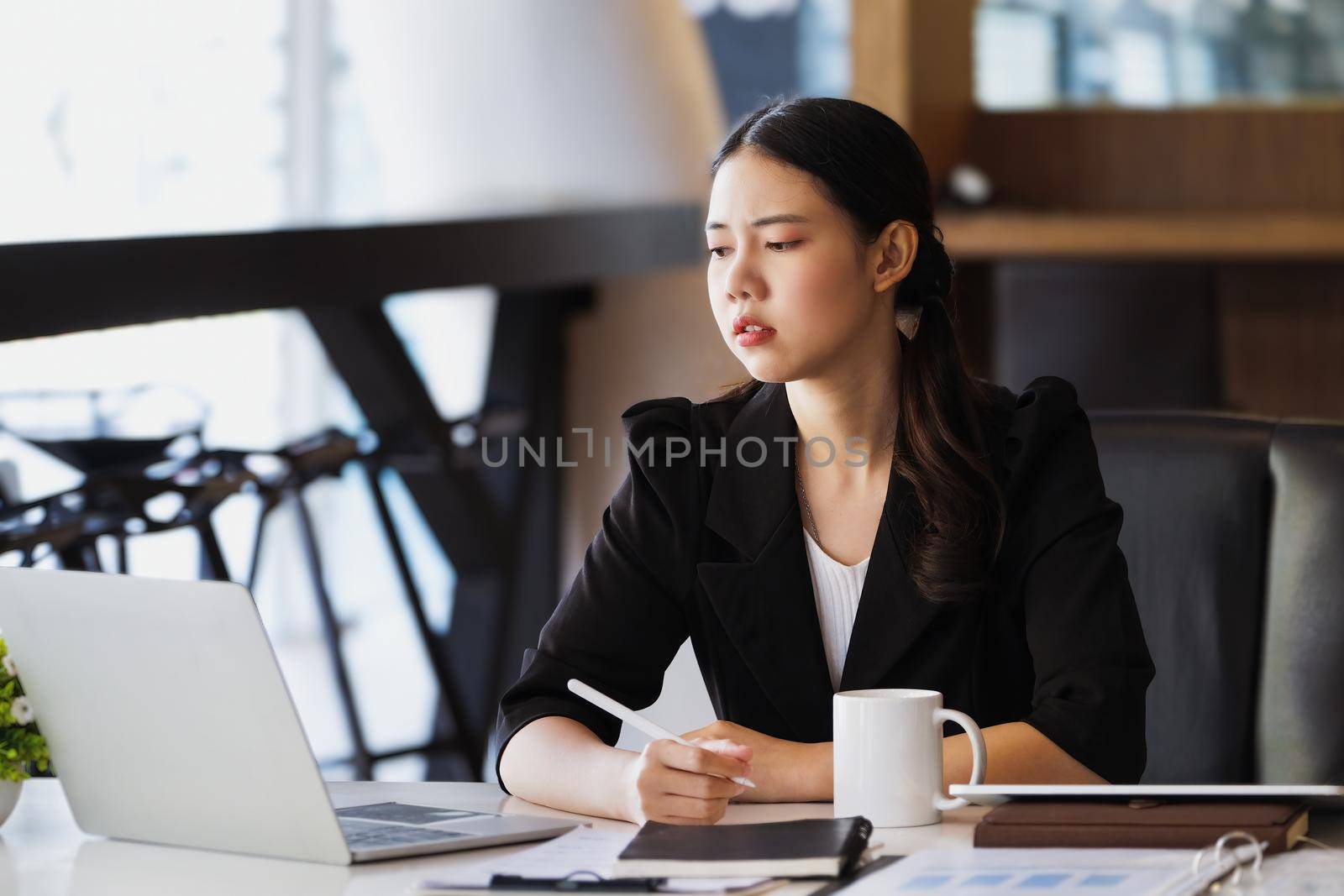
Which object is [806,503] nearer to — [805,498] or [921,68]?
[805,498]

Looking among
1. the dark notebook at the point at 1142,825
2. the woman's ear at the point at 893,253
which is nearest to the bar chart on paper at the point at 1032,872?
the dark notebook at the point at 1142,825

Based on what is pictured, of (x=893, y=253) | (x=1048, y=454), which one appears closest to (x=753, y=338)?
(x=893, y=253)

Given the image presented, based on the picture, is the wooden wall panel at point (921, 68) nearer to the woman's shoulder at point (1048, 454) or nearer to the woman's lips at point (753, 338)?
the woman's shoulder at point (1048, 454)

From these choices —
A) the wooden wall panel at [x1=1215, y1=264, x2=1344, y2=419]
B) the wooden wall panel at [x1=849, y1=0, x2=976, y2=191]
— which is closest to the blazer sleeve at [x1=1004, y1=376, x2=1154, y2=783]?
the wooden wall panel at [x1=849, y1=0, x2=976, y2=191]

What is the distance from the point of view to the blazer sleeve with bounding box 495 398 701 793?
1354mm

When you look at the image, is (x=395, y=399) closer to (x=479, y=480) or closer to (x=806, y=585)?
(x=479, y=480)

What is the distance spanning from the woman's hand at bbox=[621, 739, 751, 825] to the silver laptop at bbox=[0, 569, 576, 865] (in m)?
0.07

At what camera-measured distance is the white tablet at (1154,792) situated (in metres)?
1.00

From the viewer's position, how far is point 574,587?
1.40m

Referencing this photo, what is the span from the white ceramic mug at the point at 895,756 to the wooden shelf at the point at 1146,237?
7.94 ft

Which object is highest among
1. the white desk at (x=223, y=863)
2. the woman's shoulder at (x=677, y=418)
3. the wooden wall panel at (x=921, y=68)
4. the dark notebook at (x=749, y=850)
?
the wooden wall panel at (x=921, y=68)

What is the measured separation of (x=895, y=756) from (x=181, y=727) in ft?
1.50

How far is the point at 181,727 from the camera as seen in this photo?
102cm

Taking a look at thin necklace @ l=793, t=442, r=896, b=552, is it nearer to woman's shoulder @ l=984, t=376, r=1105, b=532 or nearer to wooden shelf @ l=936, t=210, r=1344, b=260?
woman's shoulder @ l=984, t=376, r=1105, b=532
